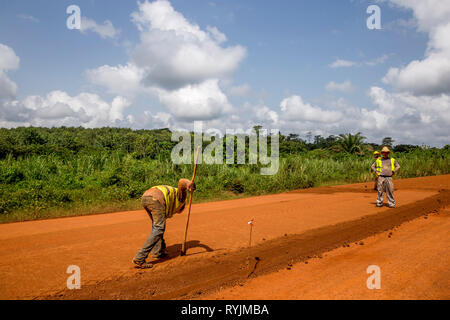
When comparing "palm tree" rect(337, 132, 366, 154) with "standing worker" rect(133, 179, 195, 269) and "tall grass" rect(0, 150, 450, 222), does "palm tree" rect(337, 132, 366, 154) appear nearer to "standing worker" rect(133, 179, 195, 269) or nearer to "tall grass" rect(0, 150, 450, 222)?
"tall grass" rect(0, 150, 450, 222)

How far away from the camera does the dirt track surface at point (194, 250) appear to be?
4305 millimetres

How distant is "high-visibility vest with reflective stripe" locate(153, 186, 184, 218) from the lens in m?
5.14

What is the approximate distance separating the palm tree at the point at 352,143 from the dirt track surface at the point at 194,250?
95.1 ft

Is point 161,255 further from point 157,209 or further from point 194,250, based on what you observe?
point 157,209

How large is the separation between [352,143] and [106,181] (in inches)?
1262

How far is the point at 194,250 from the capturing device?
6035mm

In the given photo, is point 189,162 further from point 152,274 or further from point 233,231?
point 152,274

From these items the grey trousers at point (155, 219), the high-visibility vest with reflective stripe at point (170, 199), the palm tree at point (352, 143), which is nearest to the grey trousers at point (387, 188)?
the high-visibility vest with reflective stripe at point (170, 199)

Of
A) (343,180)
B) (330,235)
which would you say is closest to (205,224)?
(330,235)

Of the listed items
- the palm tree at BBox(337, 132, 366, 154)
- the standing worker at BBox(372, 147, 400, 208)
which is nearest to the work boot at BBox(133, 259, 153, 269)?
the standing worker at BBox(372, 147, 400, 208)

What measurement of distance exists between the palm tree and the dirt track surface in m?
29.0

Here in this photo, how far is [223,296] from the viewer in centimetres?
402

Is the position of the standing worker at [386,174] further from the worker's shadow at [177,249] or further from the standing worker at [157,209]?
the standing worker at [157,209]
